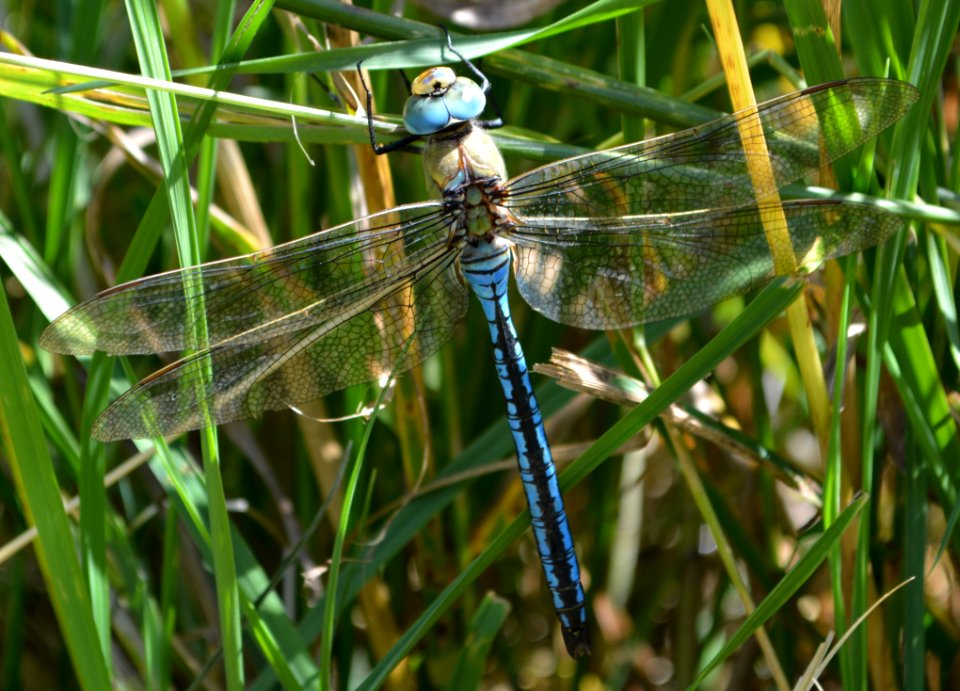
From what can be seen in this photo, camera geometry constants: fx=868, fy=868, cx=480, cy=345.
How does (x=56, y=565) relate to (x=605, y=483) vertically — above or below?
above

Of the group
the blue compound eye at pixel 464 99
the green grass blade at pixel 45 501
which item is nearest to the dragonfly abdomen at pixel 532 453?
the blue compound eye at pixel 464 99

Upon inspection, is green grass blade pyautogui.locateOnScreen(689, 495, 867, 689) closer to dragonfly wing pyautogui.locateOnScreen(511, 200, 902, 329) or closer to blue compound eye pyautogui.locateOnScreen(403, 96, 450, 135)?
dragonfly wing pyautogui.locateOnScreen(511, 200, 902, 329)

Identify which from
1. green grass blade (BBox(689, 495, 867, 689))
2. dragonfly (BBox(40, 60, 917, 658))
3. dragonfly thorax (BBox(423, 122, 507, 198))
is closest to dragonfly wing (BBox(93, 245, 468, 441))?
dragonfly (BBox(40, 60, 917, 658))

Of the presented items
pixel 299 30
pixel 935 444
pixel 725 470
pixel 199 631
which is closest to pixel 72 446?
pixel 199 631

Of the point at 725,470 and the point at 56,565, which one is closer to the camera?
the point at 56,565

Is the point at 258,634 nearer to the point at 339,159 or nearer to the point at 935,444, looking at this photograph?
the point at 339,159

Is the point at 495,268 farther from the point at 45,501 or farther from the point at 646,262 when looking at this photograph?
the point at 45,501
